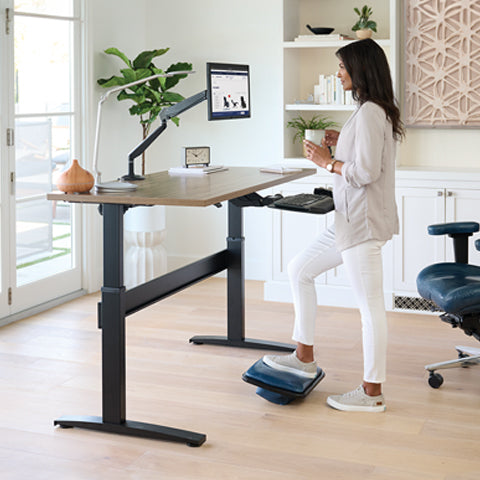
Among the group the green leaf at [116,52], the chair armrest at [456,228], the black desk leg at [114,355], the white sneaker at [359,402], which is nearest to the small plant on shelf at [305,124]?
the green leaf at [116,52]

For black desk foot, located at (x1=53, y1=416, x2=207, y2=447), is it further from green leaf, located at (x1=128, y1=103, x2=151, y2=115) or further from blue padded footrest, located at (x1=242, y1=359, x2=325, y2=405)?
green leaf, located at (x1=128, y1=103, x2=151, y2=115)

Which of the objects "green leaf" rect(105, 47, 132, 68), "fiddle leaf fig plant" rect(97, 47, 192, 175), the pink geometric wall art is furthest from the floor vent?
"green leaf" rect(105, 47, 132, 68)

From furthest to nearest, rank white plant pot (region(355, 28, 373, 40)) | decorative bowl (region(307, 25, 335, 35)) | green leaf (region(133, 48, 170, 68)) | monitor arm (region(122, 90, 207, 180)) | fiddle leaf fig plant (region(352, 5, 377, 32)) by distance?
green leaf (region(133, 48, 170, 68)) < decorative bowl (region(307, 25, 335, 35)) < fiddle leaf fig plant (region(352, 5, 377, 32)) < white plant pot (region(355, 28, 373, 40)) < monitor arm (region(122, 90, 207, 180))

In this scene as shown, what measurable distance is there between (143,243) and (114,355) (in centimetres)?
250

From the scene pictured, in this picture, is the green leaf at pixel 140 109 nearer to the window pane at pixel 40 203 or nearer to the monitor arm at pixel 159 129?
the window pane at pixel 40 203

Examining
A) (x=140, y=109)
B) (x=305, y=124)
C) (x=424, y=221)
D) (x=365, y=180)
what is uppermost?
(x=140, y=109)

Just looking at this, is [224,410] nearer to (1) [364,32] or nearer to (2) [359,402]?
(2) [359,402]

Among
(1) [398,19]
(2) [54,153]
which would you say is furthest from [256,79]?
(2) [54,153]

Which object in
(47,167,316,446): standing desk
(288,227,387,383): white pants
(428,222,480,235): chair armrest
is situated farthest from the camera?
(428,222,480,235): chair armrest

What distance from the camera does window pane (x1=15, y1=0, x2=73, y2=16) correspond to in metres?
4.79

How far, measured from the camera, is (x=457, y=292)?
3344mm

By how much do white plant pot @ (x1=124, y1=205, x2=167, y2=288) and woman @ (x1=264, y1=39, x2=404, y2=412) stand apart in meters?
2.29

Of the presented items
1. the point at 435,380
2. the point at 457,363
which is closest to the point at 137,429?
the point at 435,380

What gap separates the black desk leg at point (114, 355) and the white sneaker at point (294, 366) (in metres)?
0.61
